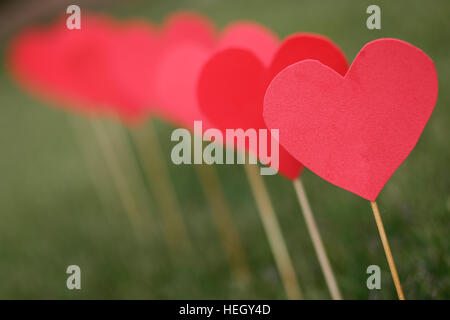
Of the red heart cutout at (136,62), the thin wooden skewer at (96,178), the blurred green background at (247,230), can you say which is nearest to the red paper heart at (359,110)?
the blurred green background at (247,230)

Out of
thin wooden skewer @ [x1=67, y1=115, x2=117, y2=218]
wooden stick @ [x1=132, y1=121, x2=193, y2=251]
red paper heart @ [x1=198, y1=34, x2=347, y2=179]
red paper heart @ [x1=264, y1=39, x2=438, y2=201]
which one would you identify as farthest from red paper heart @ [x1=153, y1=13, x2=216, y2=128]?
thin wooden skewer @ [x1=67, y1=115, x2=117, y2=218]

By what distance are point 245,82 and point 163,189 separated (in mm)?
1349

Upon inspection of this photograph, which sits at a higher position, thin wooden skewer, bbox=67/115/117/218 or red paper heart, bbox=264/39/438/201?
thin wooden skewer, bbox=67/115/117/218

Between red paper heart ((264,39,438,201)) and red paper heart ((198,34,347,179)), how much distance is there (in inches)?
3.6

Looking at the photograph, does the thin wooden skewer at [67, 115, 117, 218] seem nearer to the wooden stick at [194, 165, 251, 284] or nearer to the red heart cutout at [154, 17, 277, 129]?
the wooden stick at [194, 165, 251, 284]

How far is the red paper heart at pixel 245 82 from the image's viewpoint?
0.67m

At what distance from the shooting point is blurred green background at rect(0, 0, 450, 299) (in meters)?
1.05

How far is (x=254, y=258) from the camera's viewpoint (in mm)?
1340

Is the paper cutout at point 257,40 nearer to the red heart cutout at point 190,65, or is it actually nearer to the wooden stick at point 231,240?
the red heart cutout at point 190,65

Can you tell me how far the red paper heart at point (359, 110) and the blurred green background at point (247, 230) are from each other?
0.40 meters

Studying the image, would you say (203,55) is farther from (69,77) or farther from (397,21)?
(397,21)

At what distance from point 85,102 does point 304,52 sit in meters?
1.22

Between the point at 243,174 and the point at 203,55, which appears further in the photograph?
the point at 243,174

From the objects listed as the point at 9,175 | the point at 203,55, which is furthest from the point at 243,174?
the point at 9,175
